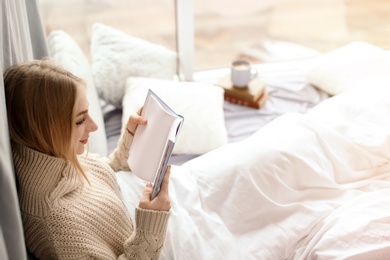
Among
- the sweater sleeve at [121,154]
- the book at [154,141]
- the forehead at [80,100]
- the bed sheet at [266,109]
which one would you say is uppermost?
the forehead at [80,100]

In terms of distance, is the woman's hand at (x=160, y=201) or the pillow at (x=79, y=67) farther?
the pillow at (x=79, y=67)

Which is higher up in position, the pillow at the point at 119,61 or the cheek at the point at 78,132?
the cheek at the point at 78,132

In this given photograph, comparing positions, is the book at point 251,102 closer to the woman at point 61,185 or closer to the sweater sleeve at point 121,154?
the sweater sleeve at point 121,154

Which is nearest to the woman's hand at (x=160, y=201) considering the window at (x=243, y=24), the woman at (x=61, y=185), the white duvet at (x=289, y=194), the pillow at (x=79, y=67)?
the woman at (x=61, y=185)

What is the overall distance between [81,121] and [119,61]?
2.99 ft

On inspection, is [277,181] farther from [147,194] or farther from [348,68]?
[348,68]

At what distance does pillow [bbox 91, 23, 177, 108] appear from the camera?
1.90 metres

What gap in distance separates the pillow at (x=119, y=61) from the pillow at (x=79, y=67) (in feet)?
0.34

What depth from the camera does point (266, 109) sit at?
1971 mm

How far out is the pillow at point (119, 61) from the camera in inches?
74.8

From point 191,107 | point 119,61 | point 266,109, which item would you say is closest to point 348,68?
A: point 266,109

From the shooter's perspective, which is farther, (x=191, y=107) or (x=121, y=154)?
(x=191, y=107)

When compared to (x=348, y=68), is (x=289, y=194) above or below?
below

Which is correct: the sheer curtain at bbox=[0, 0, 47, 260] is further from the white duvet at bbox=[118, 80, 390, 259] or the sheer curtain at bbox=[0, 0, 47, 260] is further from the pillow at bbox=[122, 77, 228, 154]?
the pillow at bbox=[122, 77, 228, 154]
